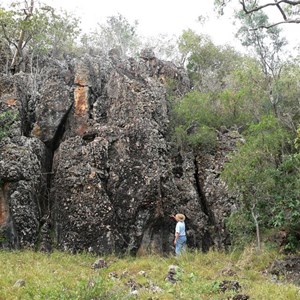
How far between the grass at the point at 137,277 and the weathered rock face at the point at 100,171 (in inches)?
51.6

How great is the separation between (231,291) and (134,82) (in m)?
12.0

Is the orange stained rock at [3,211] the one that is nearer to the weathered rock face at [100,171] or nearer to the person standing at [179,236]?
the weathered rock face at [100,171]

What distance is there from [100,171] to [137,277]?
6.16m

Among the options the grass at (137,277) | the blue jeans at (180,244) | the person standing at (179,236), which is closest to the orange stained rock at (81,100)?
the grass at (137,277)

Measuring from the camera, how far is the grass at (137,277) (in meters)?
7.68

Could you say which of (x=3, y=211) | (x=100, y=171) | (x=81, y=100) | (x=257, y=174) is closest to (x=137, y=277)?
(x=257, y=174)

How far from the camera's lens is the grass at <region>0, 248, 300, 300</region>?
7.68 metres

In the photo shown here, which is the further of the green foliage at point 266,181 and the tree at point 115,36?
the tree at point 115,36

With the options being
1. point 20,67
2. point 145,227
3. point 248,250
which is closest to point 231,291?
point 248,250

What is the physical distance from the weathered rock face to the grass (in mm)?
1310

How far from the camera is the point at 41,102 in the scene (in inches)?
762

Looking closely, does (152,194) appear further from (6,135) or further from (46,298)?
(46,298)

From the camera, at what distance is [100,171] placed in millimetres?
16922

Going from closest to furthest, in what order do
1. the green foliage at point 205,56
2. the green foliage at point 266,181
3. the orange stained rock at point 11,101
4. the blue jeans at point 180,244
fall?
the green foliage at point 266,181 < the blue jeans at point 180,244 < the orange stained rock at point 11,101 < the green foliage at point 205,56
